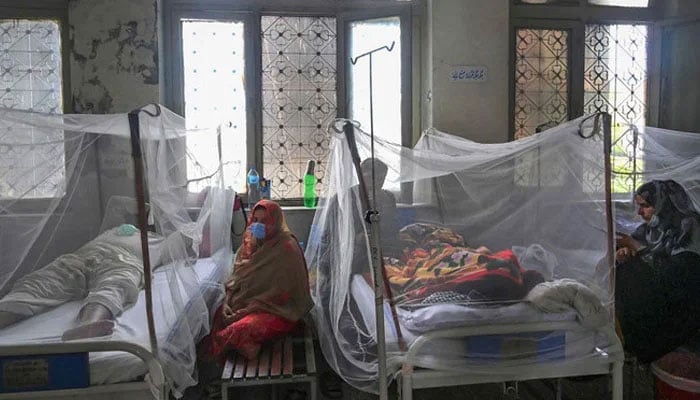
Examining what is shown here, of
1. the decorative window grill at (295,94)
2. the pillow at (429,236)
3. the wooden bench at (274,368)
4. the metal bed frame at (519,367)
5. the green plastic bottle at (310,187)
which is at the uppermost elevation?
the decorative window grill at (295,94)

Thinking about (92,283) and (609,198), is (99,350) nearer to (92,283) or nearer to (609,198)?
(92,283)

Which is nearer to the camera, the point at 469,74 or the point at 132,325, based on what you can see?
the point at 132,325

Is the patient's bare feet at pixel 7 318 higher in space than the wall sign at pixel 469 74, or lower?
lower

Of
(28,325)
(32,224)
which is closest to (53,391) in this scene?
(28,325)

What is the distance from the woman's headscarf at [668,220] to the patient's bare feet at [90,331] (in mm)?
2466

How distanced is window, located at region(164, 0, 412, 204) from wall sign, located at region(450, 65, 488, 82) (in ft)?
1.11

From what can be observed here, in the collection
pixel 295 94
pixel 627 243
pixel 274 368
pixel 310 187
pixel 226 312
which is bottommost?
pixel 274 368

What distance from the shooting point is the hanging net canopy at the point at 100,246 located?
6.57ft

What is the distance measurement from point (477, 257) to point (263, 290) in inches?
41.9

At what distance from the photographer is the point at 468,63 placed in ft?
13.1

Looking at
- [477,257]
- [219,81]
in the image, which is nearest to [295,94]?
[219,81]

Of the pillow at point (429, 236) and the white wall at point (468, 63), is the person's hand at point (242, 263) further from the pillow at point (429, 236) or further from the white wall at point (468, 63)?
the white wall at point (468, 63)

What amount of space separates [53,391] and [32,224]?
71 cm

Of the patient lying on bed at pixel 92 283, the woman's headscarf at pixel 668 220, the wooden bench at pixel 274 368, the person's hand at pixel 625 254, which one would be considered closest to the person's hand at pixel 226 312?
the wooden bench at pixel 274 368
